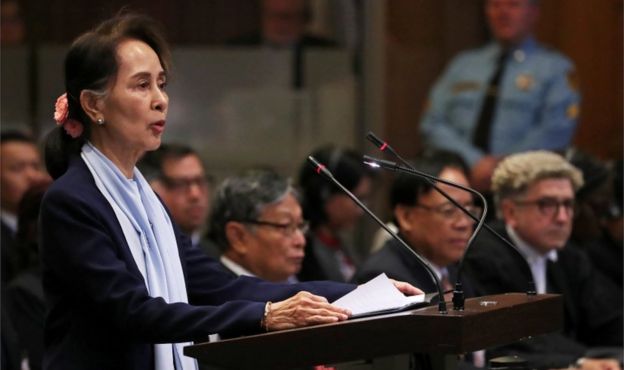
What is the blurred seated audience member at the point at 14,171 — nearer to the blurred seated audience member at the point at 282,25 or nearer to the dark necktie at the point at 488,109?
the blurred seated audience member at the point at 282,25

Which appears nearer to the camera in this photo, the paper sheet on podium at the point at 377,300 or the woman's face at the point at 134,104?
the paper sheet on podium at the point at 377,300

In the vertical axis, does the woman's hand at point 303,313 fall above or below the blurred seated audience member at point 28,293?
above

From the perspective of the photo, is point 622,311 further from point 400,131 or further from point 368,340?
point 368,340

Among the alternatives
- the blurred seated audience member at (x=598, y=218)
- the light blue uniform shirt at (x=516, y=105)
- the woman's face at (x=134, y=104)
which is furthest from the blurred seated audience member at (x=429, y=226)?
the light blue uniform shirt at (x=516, y=105)

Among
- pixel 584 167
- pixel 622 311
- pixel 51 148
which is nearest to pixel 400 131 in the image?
pixel 584 167

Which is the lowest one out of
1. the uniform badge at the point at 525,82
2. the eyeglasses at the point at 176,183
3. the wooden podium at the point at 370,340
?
the wooden podium at the point at 370,340

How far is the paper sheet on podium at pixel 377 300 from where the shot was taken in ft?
10.4

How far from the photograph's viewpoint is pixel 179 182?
6465mm

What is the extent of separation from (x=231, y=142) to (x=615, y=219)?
262 cm

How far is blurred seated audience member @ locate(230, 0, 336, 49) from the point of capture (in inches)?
330

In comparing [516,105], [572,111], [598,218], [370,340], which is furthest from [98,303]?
[572,111]

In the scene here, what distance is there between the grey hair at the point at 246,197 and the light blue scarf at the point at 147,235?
70.4 inches

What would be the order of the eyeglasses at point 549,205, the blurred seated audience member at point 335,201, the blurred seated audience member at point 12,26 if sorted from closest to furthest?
the eyeglasses at point 549,205, the blurred seated audience member at point 335,201, the blurred seated audience member at point 12,26

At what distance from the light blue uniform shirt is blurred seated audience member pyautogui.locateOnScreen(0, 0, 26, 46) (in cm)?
251
